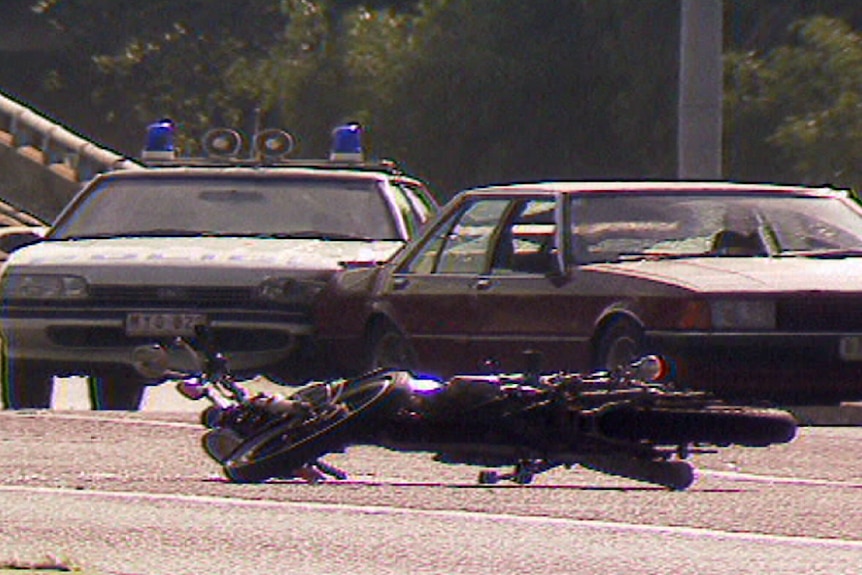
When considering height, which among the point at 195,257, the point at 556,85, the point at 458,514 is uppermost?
the point at 195,257

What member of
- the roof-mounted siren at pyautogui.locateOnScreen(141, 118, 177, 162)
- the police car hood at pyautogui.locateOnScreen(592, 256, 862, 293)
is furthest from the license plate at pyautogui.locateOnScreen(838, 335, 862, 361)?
the roof-mounted siren at pyautogui.locateOnScreen(141, 118, 177, 162)

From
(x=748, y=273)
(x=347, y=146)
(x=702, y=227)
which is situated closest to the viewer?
(x=748, y=273)

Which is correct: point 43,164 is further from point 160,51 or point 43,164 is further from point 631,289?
point 160,51

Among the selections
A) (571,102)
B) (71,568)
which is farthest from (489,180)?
(71,568)

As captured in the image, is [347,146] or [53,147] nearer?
[347,146]

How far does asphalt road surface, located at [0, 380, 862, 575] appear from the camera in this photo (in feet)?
35.0

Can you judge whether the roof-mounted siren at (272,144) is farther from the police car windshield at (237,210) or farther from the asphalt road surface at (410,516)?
the asphalt road surface at (410,516)

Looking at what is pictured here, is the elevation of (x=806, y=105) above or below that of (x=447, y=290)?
below

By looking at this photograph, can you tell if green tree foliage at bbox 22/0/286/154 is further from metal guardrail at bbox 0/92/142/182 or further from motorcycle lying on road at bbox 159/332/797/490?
motorcycle lying on road at bbox 159/332/797/490

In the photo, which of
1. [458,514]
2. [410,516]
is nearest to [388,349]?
[458,514]

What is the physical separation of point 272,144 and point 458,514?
7.55 meters

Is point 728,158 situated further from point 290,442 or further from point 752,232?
point 290,442

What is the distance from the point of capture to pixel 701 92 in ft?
70.0

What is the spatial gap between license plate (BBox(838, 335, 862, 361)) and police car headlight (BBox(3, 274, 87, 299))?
4.82m
